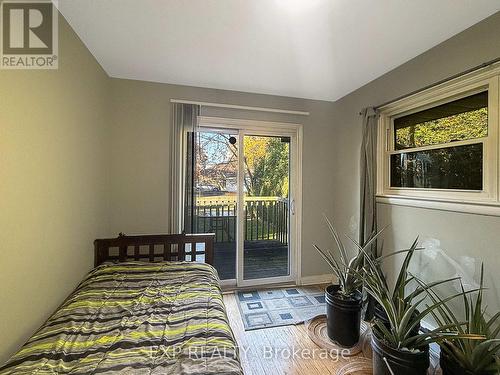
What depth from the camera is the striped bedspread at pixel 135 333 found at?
3.27 feet

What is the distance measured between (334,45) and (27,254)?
8.20 feet

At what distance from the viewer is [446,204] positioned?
1.82 m

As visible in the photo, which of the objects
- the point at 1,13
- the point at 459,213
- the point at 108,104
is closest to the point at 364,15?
the point at 459,213

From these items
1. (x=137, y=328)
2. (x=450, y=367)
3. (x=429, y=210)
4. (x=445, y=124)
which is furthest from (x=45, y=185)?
(x=445, y=124)

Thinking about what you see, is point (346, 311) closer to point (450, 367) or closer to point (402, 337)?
point (402, 337)

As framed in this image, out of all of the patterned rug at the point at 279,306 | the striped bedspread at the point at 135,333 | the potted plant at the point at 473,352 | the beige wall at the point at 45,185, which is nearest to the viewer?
the striped bedspread at the point at 135,333

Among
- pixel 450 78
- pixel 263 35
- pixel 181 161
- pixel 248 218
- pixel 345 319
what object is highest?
pixel 263 35

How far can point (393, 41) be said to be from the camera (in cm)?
183

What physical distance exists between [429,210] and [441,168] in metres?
0.37

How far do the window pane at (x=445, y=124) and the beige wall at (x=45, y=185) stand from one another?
293 cm

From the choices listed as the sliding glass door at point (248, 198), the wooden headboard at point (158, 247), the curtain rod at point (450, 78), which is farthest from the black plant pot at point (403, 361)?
the curtain rod at point (450, 78)

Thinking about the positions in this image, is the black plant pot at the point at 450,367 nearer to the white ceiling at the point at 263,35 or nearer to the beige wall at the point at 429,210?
the beige wall at the point at 429,210

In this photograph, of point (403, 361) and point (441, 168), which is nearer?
point (403, 361)

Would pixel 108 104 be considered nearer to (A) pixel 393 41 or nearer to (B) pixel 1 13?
(B) pixel 1 13
